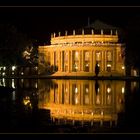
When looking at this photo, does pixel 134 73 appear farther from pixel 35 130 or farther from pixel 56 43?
pixel 35 130

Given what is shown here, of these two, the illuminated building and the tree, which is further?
the illuminated building

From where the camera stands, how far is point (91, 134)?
1528cm

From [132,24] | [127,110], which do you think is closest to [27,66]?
[132,24]

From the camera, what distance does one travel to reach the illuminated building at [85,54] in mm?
109688

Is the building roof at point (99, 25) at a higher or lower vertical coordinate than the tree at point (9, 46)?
higher

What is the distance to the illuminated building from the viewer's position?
110 m

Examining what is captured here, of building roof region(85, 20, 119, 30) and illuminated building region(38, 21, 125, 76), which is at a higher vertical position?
building roof region(85, 20, 119, 30)

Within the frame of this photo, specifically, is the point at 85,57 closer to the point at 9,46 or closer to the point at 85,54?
the point at 85,54

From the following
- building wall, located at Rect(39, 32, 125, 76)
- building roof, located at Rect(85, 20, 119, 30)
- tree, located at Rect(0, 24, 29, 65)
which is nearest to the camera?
tree, located at Rect(0, 24, 29, 65)

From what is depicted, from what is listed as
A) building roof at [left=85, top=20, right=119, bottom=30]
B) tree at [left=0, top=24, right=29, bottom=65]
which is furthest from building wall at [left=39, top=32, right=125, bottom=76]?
tree at [left=0, top=24, right=29, bottom=65]

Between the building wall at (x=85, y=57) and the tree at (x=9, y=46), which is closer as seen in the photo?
the tree at (x=9, y=46)

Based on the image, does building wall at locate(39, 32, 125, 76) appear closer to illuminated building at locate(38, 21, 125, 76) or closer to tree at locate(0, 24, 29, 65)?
illuminated building at locate(38, 21, 125, 76)

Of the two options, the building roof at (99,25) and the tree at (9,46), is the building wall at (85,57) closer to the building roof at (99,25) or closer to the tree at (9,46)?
the building roof at (99,25)

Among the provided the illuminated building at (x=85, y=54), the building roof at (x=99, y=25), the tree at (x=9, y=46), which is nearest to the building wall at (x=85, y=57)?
the illuminated building at (x=85, y=54)
